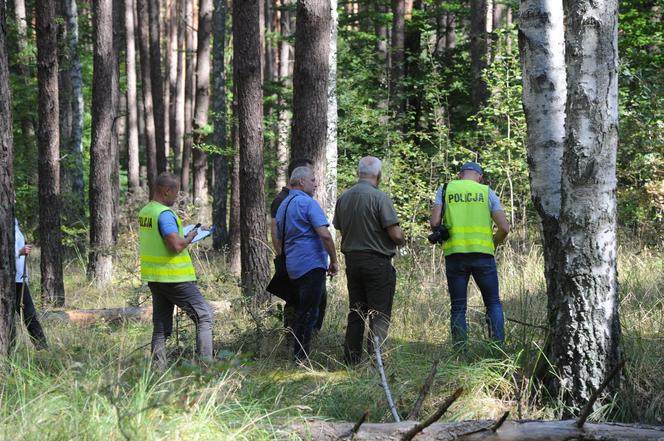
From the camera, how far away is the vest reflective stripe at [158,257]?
7.63 metres

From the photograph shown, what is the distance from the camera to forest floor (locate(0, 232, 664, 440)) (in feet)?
16.4

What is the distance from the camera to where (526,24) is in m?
7.16

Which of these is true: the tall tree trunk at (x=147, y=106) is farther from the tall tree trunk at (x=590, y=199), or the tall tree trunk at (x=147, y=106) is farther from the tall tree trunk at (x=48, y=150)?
the tall tree trunk at (x=590, y=199)

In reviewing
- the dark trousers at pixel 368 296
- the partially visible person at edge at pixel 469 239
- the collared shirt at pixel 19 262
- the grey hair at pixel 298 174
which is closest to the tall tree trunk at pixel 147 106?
the collared shirt at pixel 19 262

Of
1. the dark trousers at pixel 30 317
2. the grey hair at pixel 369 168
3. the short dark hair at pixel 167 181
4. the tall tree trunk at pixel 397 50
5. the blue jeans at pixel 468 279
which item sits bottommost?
the dark trousers at pixel 30 317

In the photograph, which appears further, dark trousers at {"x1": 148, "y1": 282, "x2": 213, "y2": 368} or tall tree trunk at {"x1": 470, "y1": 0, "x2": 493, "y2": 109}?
tall tree trunk at {"x1": 470, "y1": 0, "x2": 493, "y2": 109}

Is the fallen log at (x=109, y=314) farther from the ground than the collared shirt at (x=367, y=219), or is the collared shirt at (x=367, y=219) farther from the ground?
the collared shirt at (x=367, y=219)

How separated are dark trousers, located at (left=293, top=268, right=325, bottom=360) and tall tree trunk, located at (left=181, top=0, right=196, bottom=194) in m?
17.0

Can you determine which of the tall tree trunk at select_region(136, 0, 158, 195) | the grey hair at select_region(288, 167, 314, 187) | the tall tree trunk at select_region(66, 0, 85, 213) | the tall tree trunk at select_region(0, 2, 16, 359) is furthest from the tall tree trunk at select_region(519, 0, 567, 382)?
the tall tree trunk at select_region(136, 0, 158, 195)

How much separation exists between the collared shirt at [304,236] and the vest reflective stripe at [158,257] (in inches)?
43.2

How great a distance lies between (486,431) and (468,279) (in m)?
3.25

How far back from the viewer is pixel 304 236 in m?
8.35

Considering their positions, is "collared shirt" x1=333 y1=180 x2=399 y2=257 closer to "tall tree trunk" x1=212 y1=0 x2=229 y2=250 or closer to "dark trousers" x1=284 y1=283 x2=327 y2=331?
"dark trousers" x1=284 y1=283 x2=327 y2=331

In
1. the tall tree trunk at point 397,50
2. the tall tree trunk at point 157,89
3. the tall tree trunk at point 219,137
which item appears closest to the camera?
the tall tree trunk at point 397,50
